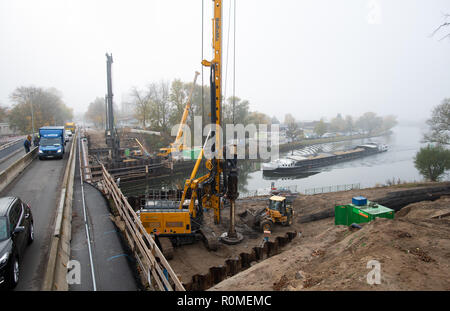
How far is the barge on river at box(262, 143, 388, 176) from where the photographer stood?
4575cm

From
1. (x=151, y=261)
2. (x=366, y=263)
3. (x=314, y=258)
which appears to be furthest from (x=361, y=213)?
(x=151, y=261)

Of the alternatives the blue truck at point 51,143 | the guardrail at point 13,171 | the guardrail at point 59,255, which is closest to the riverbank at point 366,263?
the guardrail at point 59,255

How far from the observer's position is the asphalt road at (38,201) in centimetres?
633

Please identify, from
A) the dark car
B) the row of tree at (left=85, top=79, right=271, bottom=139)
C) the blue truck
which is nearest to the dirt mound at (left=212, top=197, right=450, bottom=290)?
the dark car

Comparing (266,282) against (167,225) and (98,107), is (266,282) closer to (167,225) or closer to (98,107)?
(167,225)

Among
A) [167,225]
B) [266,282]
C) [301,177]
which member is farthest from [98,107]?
[266,282]

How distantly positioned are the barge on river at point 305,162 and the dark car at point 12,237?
40374 millimetres

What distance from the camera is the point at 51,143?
70.7 ft

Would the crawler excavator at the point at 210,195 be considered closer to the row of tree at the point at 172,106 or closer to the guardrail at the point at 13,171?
the guardrail at the point at 13,171

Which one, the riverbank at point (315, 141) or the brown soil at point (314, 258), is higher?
the riverbank at point (315, 141)

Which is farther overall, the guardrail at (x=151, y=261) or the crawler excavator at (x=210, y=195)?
the crawler excavator at (x=210, y=195)

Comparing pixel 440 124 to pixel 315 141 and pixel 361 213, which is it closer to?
pixel 361 213
